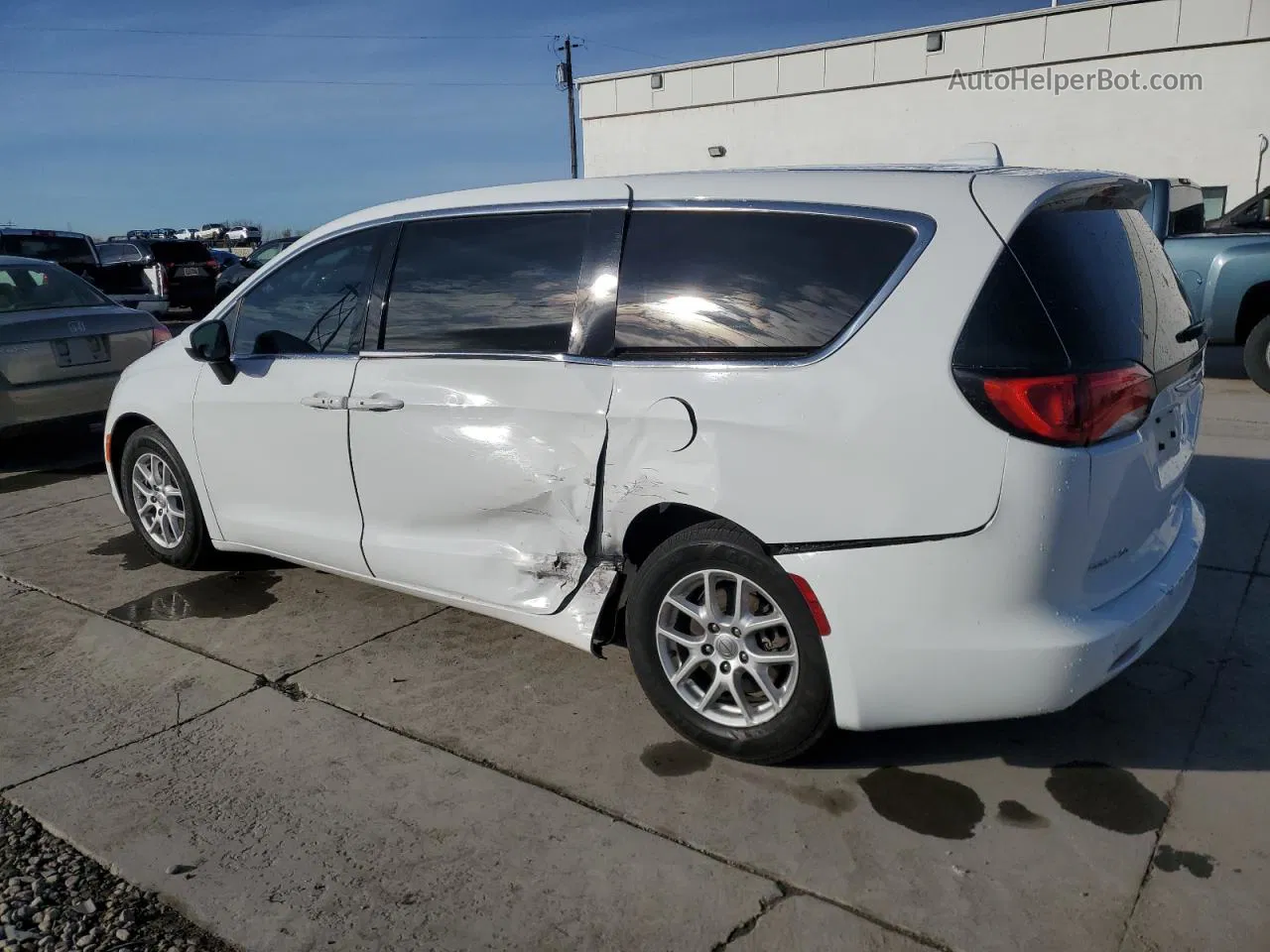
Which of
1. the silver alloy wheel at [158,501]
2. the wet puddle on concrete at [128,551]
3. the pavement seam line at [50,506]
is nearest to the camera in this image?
the silver alloy wheel at [158,501]

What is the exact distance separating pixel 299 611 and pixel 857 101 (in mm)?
21071

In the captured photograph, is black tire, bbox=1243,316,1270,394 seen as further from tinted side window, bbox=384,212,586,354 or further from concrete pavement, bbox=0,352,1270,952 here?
tinted side window, bbox=384,212,586,354

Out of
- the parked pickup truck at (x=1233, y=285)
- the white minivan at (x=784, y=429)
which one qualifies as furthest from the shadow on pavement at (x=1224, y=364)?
the white minivan at (x=784, y=429)

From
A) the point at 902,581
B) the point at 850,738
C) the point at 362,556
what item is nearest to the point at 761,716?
the point at 850,738

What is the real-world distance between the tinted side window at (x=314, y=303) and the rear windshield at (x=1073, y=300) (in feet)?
7.98

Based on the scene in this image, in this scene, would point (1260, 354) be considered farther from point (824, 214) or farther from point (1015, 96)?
point (1015, 96)

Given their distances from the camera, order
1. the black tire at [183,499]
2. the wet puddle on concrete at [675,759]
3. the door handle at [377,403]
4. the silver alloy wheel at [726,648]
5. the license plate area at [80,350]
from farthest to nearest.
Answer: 1. the license plate area at [80,350]
2. the black tire at [183,499]
3. the door handle at [377,403]
4. the wet puddle on concrete at [675,759]
5. the silver alloy wheel at [726,648]

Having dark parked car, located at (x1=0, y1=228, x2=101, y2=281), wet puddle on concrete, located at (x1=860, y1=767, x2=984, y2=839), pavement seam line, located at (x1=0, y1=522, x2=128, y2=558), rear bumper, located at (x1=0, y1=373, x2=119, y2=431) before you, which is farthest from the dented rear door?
dark parked car, located at (x1=0, y1=228, x2=101, y2=281)

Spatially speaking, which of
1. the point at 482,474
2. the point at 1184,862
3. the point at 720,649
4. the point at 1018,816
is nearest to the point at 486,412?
the point at 482,474

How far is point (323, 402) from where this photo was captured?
4.13m

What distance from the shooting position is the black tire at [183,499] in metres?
5.00

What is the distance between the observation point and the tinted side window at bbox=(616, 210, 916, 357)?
2.96m

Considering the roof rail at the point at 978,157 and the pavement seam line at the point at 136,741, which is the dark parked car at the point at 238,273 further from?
the roof rail at the point at 978,157

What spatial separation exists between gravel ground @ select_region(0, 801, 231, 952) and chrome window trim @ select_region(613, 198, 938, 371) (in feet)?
6.58
